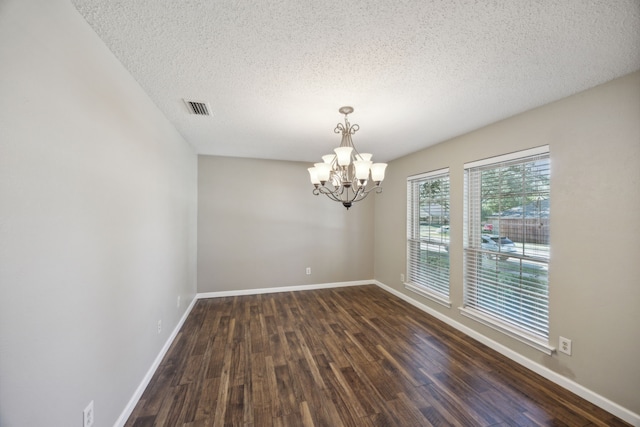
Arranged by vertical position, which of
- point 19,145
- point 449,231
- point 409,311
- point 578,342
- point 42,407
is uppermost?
point 19,145

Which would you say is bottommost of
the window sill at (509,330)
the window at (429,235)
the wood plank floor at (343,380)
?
the wood plank floor at (343,380)

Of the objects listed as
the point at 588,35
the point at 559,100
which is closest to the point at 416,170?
the point at 559,100

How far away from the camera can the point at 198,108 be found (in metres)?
2.27

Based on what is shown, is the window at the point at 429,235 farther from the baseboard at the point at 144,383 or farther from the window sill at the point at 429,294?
the baseboard at the point at 144,383

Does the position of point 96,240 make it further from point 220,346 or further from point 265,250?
point 265,250

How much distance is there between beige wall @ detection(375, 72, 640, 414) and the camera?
1686mm

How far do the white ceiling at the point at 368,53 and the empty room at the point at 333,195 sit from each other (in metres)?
0.02

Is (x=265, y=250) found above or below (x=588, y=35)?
below

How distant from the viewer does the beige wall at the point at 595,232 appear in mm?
1686

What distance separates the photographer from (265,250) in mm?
4348

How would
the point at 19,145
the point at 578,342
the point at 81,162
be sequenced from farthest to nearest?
the point at 578,342 → the point at 81,162 → the point at 19,145

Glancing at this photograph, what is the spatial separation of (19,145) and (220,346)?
2.40 metres

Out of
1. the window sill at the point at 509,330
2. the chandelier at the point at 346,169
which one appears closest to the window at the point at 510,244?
the window sill at the point at 509,330

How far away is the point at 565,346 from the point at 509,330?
0.43m
